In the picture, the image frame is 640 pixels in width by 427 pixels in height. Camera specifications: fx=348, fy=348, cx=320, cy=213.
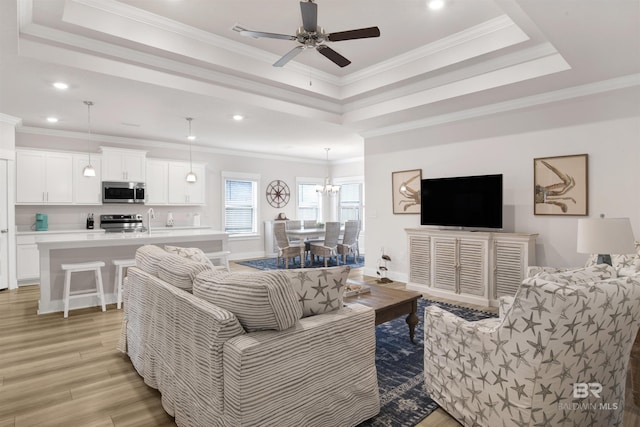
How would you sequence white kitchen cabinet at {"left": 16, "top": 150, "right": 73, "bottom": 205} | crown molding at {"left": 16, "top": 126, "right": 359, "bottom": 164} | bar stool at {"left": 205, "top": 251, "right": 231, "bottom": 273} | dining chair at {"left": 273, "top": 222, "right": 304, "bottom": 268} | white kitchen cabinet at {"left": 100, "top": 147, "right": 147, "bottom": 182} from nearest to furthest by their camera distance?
1. bar stool at {"left": 205, "top": 251, "right": 231, "bottom": 273}
2. white kitchen cabinet at {"left": 16, "top": 150, "right": 73, "bottom": 205}
3. crown molding at {"left": 16, "top": 126, "right": 359, "bottom": 164}
4. white kitchen cabinet at {"left": 100, "top": 147, "right": 147, "bottom": 182}
5. dining chair at {"left": 273, "top": 222, "right": 304, "bottom": 268}

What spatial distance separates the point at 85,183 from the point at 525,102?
7.31 metres

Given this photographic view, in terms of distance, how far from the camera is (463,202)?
4.84 metres

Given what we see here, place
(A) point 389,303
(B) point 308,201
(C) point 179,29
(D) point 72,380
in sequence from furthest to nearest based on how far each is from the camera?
1. (B) point 308,201
2. (C) point 179,29
3. (A) point 389,303
4. (D) point 72,380

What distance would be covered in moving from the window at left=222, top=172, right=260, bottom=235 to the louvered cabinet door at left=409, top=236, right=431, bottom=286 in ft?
15.8

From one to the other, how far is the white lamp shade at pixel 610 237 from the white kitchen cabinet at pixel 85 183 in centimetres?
740

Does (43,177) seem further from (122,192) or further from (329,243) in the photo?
(329,243)

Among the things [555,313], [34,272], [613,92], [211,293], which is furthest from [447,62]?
[34,272]

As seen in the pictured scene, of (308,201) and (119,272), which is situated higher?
(308,201)

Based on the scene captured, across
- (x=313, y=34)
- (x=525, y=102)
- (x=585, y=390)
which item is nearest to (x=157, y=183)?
(x=313, y=34)

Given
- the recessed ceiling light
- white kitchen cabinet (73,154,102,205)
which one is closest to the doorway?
white kitchen cabinet (73,154,102,205)

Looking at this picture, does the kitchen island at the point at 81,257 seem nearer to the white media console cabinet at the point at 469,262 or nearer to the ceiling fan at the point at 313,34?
the ceiling fan at the point at 313,34

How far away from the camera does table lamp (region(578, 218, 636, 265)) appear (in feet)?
8.55

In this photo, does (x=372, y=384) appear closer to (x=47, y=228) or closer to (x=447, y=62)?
(x=447, y=62)

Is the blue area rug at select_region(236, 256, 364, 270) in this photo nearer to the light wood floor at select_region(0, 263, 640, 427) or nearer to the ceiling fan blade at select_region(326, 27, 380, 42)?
the light wood floor at select_region(0, 263, 640, 427)
